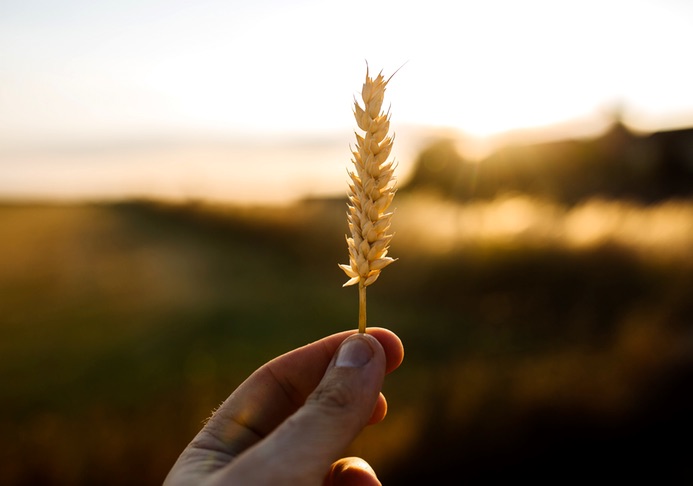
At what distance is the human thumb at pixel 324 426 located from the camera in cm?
133

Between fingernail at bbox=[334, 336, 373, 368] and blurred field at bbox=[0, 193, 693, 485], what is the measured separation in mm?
2579

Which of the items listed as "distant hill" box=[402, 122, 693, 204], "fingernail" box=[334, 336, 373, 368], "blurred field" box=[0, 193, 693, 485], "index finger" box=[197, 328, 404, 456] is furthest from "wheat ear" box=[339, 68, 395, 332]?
"distant hill" box=[402, 122, 693, 204]

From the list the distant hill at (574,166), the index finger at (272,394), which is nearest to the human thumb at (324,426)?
the index finger at (272,394)

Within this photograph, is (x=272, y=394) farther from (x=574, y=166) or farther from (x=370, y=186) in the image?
(x=574, y=166)

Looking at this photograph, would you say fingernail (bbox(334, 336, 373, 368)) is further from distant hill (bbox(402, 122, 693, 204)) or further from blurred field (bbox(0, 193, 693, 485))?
distant hill (bbox(402, 122, 693, 204))

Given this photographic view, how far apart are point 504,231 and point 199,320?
396 cm

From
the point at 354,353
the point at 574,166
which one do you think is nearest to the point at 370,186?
the point at 354,353

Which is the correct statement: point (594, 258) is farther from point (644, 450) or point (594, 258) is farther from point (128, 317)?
point (128, 317)

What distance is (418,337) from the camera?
617 centimetres

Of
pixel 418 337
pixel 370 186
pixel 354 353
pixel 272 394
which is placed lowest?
pixel 418 337

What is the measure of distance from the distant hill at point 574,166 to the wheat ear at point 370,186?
11.0m

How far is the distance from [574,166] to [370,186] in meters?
14.4

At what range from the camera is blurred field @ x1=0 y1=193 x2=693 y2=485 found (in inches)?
159

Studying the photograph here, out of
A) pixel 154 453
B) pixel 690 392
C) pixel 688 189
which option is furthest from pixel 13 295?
pixel 688 189
